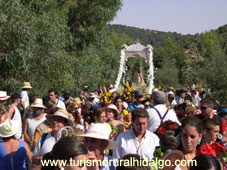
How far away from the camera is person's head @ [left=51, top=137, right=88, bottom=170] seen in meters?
3.10

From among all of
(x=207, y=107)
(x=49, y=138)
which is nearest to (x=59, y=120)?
(x=49, y=138)

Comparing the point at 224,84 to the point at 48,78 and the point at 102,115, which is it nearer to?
the point at 48,78

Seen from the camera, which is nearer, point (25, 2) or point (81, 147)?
point (81, 147)

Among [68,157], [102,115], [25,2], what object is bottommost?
[68,157]

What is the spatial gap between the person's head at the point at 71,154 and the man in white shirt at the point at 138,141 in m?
1.65

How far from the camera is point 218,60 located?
23328 mm

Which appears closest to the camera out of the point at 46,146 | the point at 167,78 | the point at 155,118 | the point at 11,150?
the point at 46,146

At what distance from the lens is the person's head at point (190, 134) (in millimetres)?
4117

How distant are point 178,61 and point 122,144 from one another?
7962 centimetres

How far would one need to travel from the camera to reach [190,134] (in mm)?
4164

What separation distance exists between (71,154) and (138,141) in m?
1.94

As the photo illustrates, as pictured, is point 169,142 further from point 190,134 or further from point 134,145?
point 134,145

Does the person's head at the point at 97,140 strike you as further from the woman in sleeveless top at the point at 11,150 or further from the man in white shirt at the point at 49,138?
the woman in sleeveless top at the point at 11,150

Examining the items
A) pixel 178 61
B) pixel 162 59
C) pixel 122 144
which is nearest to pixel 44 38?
pixel 122 144
